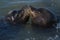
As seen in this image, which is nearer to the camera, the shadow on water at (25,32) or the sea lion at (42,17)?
the shadow on water at (25,32)

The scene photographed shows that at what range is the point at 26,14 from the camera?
7371 millimetres

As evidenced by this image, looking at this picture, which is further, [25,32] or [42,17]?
[42,17]

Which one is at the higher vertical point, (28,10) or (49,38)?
(28,10)

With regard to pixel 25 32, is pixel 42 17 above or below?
above

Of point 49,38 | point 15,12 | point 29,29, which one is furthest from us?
point 15,12

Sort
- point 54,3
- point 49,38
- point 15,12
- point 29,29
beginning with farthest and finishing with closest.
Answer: point 54,3 → point 15,12 → point 29,29 → point 49,38

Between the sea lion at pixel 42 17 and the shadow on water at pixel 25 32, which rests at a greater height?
the sea lion at pixel 42 17

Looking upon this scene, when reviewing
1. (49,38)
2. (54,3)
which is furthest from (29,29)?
(54,3)

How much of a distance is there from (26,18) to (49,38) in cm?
120

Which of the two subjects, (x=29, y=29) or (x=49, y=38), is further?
(x=29, y=29)

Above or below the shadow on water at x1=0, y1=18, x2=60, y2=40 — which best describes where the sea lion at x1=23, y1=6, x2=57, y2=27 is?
→ above

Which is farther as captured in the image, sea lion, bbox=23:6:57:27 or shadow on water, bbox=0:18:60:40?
sea lion, bbox=23:6:57:27

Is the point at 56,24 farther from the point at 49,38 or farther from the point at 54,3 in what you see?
the point at 54,3

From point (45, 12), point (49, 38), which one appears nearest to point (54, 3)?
point (45, 12)
